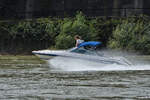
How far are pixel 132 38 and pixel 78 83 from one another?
2372cm

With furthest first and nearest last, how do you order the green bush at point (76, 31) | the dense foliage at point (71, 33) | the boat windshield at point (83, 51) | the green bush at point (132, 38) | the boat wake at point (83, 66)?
the green bush at point (76, 31) → the dense foliage at point (71, 33) → the green bush at point (132, 38) → the boat windshield at point (83, 51) → the boat wake at point (83, 66)

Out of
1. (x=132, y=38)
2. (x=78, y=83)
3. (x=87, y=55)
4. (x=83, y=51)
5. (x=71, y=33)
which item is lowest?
(x=132, y=38)

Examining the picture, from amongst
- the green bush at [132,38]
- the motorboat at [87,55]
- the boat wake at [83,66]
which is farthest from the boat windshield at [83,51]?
the green bush at [132,38]

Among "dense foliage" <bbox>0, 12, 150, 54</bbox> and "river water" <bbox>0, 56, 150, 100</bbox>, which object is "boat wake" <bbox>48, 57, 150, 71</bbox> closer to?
"river water" <bbox>0, 56, 150, 100</bbox>

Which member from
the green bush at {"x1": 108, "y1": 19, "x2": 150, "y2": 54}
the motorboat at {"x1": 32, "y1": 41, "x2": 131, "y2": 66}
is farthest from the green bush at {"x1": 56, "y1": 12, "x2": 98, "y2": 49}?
the motorboat at {"x1": 32, "y1": 41, "x2": 131, "y2": 66}

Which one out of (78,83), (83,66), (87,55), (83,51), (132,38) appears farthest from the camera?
(132,38)

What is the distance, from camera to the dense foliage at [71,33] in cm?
4506

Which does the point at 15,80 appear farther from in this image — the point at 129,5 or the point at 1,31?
the point at 129,5

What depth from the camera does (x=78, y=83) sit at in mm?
21859

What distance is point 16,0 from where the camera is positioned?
60688 millimetres

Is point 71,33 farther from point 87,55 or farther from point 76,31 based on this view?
point 87,55

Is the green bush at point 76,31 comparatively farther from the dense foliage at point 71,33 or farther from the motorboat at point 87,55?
the motorboat at point 87,55

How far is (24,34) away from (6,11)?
29.5ft

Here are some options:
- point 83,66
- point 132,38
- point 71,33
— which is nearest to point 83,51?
point 83,66
